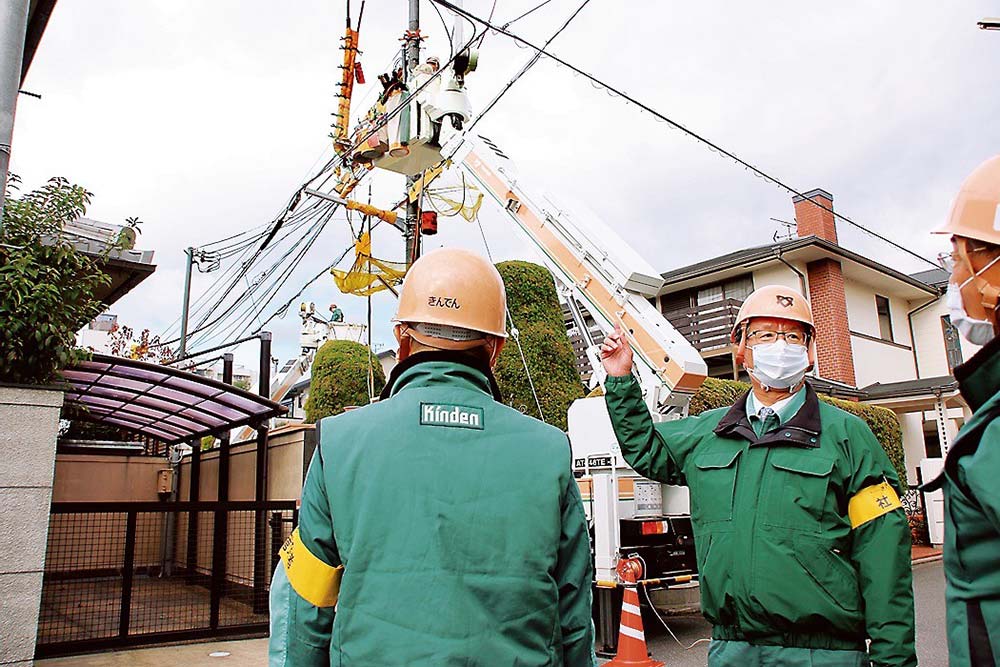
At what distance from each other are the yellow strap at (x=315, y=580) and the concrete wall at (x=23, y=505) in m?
3.79

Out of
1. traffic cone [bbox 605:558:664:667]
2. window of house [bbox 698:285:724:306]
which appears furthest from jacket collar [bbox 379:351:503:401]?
A: window of house [bbox 698:285:724:306]

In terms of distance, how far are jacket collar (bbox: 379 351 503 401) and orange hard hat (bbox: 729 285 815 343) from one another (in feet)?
5.57

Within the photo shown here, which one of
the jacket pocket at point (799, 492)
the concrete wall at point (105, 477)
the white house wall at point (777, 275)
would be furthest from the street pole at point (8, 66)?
the white house wall at point (777, 275)

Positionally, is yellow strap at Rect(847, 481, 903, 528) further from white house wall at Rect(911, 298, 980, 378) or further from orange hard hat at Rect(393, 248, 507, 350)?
white house wall at Rect(911, 298, 980, 378)

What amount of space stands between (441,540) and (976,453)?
1263mm

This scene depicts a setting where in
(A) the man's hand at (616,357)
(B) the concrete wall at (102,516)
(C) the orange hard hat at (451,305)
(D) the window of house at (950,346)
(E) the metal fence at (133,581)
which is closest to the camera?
(C) the orange hard hat at (451,305)

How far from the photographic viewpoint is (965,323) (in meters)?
2.01

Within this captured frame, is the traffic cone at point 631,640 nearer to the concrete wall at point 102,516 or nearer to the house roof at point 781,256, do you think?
the concrete wall at point 102,516

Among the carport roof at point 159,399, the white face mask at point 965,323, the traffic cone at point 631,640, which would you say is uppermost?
the carport roof at point 159,399

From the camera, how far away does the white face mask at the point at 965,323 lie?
1.96m

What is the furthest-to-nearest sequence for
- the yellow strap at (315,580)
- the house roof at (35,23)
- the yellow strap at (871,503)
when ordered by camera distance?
1. the house roof at (35,23)
2. the yellow strap at (871,503)
3. the yellow strap at (315,580)

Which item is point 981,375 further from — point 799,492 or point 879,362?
point 879,362

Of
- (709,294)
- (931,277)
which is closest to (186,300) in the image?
(709,294)

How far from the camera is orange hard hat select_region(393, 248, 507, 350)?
1.98 m
